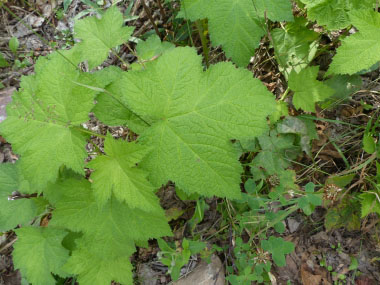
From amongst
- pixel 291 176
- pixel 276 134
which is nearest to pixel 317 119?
pixel 276 134

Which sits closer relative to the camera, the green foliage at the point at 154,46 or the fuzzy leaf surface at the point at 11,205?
the fuzzy leaf surface at the point at 11,205

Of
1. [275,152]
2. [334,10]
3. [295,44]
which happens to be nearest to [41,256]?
[275,152]

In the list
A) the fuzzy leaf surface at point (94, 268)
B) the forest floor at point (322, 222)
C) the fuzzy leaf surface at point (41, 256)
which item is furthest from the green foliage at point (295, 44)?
the fuzzy leaf surface at point (41, 256)

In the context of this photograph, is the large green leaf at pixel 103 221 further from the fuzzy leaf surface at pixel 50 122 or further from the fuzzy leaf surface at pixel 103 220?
the fuzzy leaf surface at pixel 50 122

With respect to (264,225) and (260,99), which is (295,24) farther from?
(264,225)

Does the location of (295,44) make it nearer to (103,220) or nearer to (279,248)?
(279,248)

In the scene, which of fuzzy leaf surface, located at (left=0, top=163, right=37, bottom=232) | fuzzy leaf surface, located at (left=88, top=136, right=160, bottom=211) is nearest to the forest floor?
fuzzy leaf surface, located at (left=0, top=163, right=37, bottom=232)
